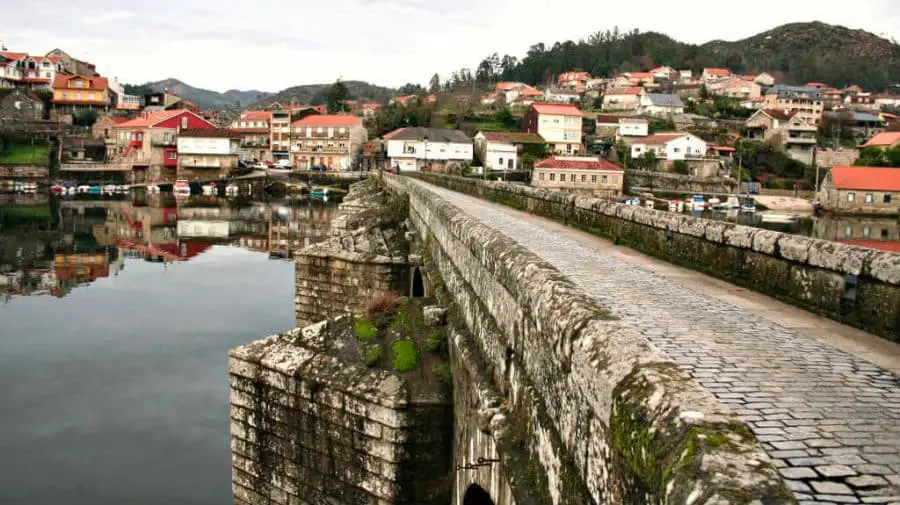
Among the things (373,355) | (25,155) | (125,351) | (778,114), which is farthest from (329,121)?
(373,355)

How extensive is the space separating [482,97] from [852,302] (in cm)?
15629

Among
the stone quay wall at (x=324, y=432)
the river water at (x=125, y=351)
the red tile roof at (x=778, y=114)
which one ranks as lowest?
the river water at (x=125, y=351)

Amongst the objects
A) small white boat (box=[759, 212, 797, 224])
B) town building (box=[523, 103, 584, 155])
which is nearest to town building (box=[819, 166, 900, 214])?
small white boat (box=[759, 212, 797, 224])

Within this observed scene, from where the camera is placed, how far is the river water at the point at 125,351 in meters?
15.5

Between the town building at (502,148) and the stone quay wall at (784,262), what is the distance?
229 ft

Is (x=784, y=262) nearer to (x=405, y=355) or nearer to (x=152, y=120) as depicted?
(x=405, y=355)

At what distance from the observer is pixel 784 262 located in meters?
7.30

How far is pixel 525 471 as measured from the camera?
15.8 feet

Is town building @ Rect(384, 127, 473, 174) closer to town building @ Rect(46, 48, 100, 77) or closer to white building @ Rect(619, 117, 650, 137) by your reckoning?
white building @ Rect(619, 117, 650, 137)

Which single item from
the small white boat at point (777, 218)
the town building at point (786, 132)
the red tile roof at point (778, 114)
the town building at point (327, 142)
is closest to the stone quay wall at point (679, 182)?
the town building at point (786, 132)

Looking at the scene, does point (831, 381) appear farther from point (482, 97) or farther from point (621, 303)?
point (482, 97)

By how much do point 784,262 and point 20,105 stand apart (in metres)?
110

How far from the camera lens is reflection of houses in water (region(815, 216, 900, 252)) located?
25852 millimetres

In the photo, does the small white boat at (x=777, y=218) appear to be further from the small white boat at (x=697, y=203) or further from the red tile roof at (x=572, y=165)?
the red tile roof at (x=572, y=165)
